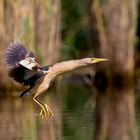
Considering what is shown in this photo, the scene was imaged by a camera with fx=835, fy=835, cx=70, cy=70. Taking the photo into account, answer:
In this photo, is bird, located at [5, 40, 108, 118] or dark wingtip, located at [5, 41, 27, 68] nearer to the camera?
bird, located at [5, 40, 108, 118]

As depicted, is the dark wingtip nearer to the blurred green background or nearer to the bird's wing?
the bird's wing

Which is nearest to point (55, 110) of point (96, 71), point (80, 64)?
point (80, 64)

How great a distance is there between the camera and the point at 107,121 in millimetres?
9539

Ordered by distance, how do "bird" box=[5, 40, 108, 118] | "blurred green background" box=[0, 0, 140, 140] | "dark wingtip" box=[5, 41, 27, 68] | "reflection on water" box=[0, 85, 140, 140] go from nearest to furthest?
"bird" box=[5, 40, 108, 118], "dark wingtip" box=[5, 41, 27, 68], "reflection on water" box=[0, 85, 140, 140], "blurred green background" box=[0, 0, 140, 140]

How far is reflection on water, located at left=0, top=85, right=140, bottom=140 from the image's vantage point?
8.07 m

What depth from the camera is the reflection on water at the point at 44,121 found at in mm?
8070

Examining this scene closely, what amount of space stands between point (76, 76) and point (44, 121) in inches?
358

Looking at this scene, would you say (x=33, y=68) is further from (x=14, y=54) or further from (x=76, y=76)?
(x=76, y=76)

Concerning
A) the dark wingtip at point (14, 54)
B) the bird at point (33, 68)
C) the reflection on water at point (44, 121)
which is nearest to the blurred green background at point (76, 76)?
the reflection on water at point (44, 121)

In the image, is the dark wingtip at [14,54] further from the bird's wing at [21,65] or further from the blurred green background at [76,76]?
the blurred green background at [76,76]

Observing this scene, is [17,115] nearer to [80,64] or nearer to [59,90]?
[80,64]

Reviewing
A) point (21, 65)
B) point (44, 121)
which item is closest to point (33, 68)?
point (21, 65)

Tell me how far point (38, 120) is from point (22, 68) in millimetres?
1758

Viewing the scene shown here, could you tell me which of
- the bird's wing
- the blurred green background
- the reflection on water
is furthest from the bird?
the blurred green background
